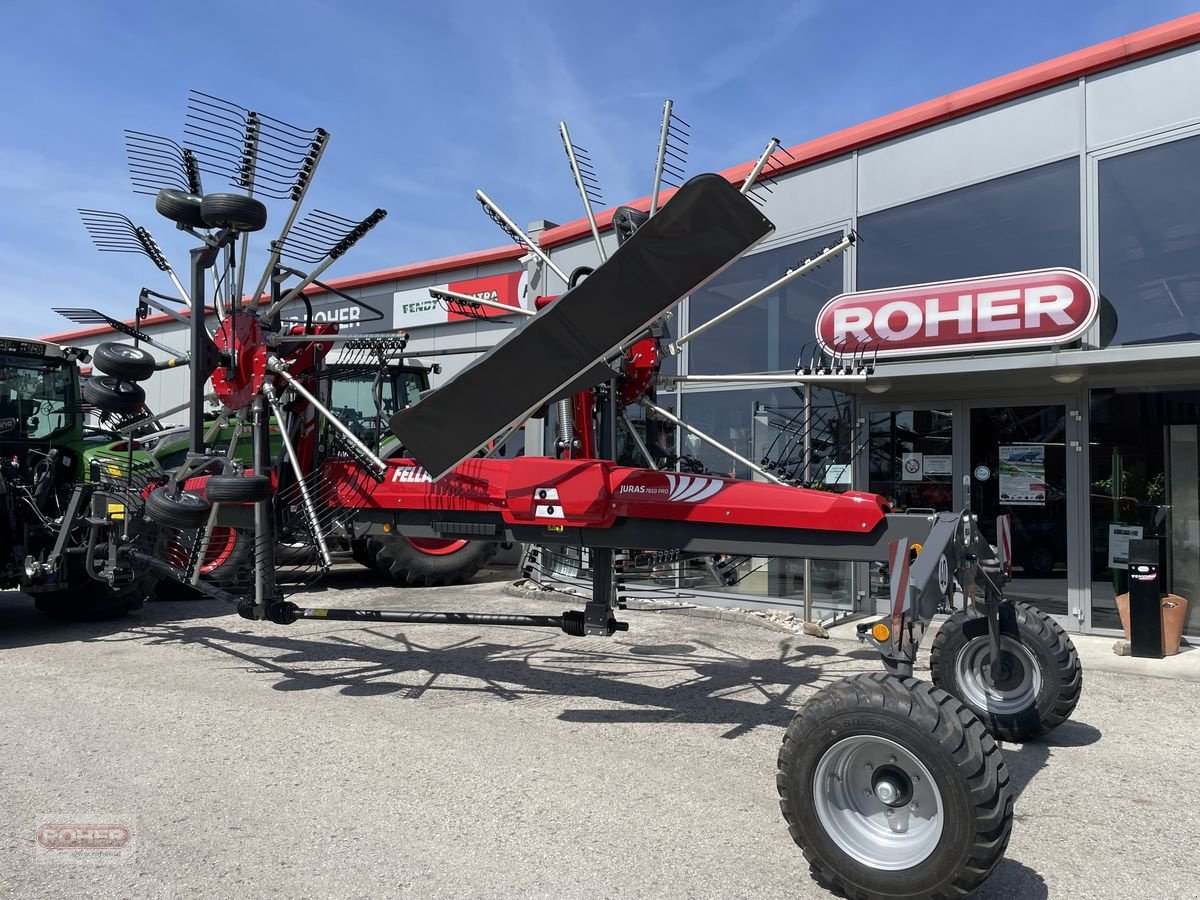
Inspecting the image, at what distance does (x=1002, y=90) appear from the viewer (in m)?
8.28

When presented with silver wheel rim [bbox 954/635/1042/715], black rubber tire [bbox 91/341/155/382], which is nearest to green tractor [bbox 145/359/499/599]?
black rubber tire [bbox 91/341/155/382]

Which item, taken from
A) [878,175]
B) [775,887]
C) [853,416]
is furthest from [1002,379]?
[775,887]

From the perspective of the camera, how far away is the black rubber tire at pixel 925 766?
9.76 ft

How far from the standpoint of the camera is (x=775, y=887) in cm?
326

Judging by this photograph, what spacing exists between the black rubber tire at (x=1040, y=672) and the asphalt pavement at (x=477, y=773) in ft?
0.43

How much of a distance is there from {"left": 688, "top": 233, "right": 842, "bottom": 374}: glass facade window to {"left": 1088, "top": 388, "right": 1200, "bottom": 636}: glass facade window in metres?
2.92

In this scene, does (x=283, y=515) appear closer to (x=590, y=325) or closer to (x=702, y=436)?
(x=702, y=436)

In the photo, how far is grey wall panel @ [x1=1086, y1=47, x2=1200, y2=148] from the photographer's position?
7.34 metres

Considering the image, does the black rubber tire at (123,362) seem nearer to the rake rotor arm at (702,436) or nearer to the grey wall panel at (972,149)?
the rake rotor arm at (702,436)

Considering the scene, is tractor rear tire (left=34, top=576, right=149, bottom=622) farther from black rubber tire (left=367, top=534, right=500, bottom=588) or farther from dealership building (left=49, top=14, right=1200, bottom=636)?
dealership building (left=49, top=14, right=1200, bottom=636)

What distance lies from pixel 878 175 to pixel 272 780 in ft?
26.6

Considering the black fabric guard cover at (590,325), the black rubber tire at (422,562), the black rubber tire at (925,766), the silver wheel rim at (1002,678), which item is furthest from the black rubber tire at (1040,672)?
the black rubber tire at (422,562)

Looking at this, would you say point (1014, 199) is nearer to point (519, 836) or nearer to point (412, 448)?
point (412, 448)

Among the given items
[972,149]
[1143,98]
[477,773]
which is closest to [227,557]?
[477,773]
